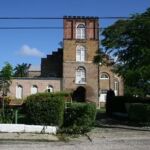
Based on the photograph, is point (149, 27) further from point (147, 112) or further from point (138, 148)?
point (138, 148)

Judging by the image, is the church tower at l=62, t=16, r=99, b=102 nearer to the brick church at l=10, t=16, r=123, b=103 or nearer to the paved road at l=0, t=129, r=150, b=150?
the brick church at l=10, t=16, r=123, b=103

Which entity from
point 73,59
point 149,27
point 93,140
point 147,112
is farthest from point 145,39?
point 73,59

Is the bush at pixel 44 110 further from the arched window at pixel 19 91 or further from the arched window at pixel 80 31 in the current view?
the arched window at pixel 80 31

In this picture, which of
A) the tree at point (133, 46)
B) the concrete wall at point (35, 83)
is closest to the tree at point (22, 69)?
the concrete wall at point (35, 83)

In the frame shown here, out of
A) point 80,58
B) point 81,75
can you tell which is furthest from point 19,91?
point 80,58

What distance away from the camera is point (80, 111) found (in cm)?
2288

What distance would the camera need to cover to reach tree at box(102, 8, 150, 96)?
1222 inches

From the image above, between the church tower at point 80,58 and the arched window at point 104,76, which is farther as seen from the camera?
the arched window at point 104,76

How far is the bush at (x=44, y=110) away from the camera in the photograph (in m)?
22.1

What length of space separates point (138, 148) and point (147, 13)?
18.3 m

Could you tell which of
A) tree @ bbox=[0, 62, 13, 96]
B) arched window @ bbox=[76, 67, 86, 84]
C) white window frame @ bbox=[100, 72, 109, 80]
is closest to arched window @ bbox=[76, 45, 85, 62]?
arched window @ bbox=[76, 67, 86, 84]

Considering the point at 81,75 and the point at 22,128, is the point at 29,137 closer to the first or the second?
the point at 22,128

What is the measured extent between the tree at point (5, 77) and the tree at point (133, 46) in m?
37.3

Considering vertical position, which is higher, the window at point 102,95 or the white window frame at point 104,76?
the white window frame at point 104,76
